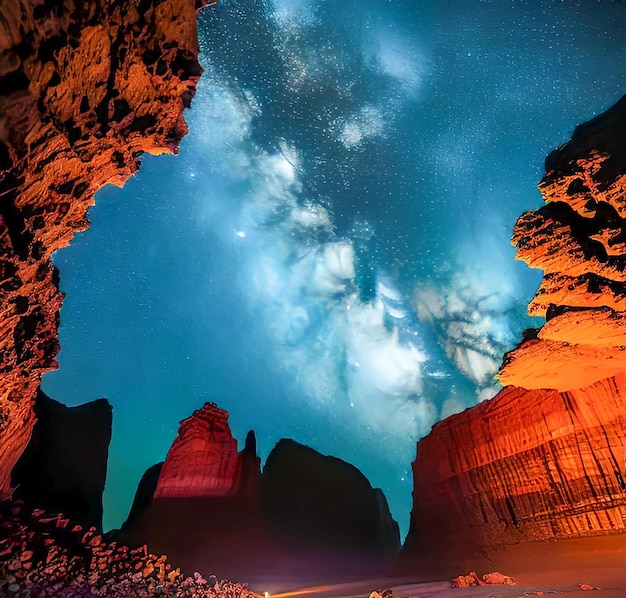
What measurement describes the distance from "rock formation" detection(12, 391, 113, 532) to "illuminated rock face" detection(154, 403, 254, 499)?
4786 mm

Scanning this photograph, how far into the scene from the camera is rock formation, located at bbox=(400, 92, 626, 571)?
332 inches

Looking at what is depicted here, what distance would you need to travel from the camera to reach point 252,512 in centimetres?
3095

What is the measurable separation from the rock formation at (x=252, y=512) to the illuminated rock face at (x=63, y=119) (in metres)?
24.8

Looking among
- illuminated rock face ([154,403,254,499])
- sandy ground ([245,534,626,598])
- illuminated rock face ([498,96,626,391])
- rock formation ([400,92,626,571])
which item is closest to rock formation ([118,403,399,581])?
illuminated rock face ([154,403,254,499])

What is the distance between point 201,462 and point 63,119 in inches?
1177

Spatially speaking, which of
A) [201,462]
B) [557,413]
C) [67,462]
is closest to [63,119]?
[557,413]

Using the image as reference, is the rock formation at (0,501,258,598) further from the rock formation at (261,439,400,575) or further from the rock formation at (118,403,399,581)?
the rock formation at (261,439,400,575)

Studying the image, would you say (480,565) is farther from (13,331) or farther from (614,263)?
(13,331)

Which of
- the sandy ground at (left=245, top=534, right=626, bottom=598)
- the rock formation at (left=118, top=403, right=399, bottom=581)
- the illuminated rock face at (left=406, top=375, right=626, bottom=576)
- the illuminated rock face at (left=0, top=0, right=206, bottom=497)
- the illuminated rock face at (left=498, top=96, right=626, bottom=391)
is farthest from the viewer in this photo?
the rock formation at (left=118, top=403, right=399, bottom=581)

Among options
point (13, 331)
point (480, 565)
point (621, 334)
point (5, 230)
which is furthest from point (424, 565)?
point (5, 230)

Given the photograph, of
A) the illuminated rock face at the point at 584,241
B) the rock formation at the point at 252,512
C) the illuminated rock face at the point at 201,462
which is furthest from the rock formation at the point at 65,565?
the illuminated rock face at the point at 201,462

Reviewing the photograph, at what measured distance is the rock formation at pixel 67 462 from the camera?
22922 mm

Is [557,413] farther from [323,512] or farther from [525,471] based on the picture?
[323,512]

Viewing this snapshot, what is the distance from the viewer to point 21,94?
3.95 metres
